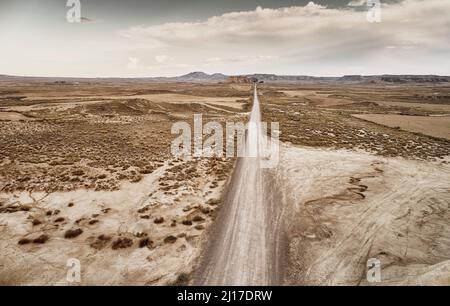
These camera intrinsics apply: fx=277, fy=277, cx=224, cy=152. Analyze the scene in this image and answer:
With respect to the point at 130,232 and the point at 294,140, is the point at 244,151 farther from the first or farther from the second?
the point at 130,232

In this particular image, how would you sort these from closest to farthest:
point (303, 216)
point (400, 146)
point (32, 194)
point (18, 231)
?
1. point (18, 231)
2. point (303, 216)
3. point (32, 194)
4. point (400, 146)

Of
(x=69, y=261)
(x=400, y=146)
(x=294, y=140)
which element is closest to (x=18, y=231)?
(x=69, y=261)
